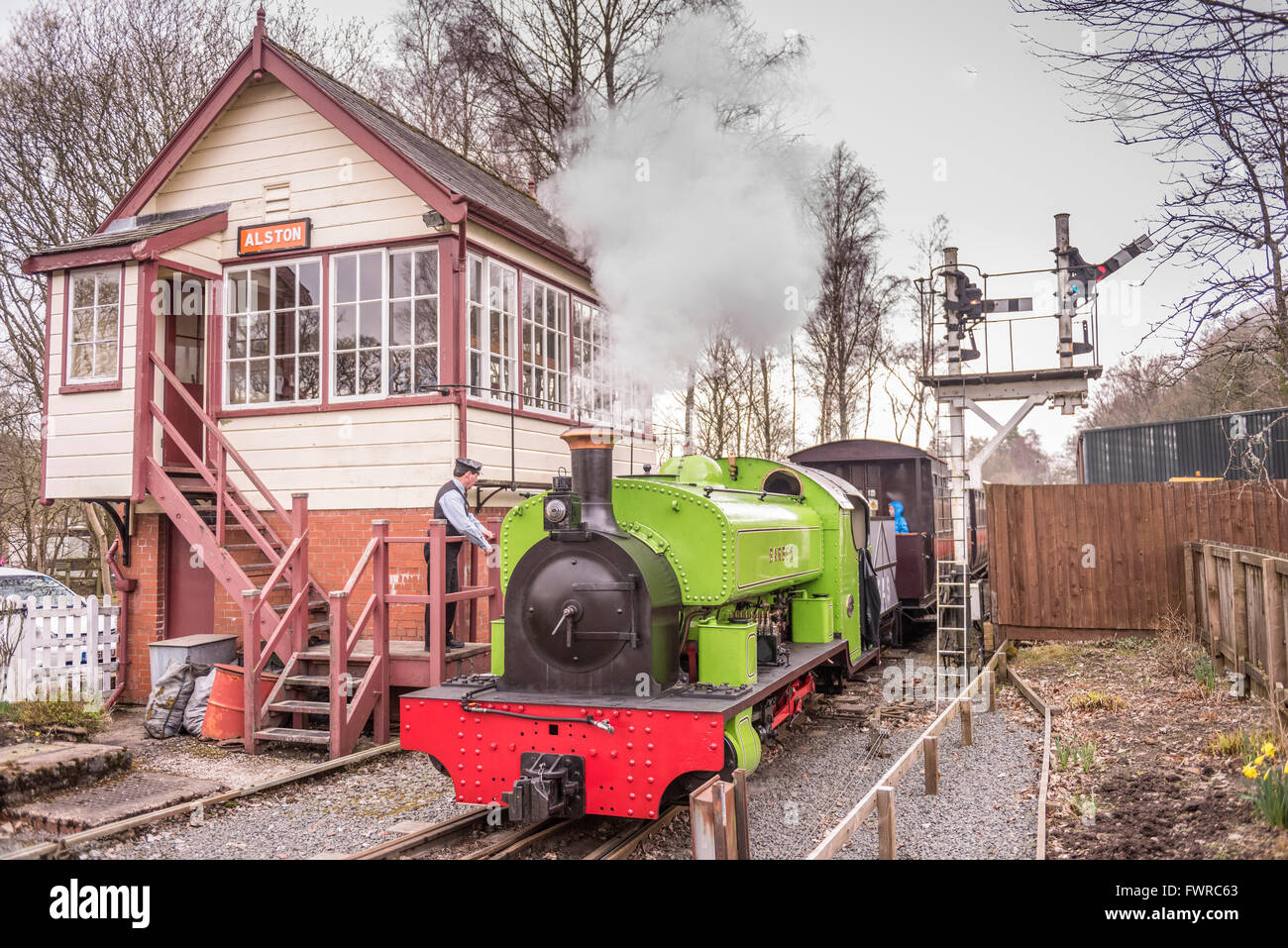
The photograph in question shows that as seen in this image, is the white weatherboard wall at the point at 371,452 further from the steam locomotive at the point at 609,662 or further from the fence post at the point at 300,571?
the steam locomotive at the point at 609,662

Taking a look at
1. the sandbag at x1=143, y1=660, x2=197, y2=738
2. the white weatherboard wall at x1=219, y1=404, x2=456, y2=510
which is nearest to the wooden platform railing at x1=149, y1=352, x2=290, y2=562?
the white weatherboard wall at x1=219, y1=404, x2=456, y2=510

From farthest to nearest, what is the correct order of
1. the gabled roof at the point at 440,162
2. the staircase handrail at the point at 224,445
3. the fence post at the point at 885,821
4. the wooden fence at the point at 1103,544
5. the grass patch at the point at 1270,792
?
1. the wooden fence at the point at 1103,544
2. the gabled roof at the point at 440,162
3. the staircase handrail at the point at 224,445
4. the fence post at the point at 885,821
5. the grass patch at the point at 1270,792

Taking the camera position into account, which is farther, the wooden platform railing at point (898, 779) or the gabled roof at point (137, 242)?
the gabled roof at point (137, 242)

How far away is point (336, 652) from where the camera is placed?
7715mm

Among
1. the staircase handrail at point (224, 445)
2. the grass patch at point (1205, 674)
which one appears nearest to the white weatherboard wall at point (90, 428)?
the staircase handrail at point (224, 445)

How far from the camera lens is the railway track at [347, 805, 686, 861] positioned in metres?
5.17

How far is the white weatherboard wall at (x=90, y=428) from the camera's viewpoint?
9.74 m

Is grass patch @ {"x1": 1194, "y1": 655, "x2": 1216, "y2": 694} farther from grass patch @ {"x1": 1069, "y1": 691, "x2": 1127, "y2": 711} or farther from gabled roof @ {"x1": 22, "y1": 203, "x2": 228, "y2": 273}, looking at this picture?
gabled roof @ {"x1": 22, "y1": 203, "x2": 228, "y2": 273}

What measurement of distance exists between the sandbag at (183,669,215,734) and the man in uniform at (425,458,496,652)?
201 cm

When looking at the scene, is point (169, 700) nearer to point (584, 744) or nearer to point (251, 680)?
point (251, 680)

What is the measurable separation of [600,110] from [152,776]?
13.6 metres

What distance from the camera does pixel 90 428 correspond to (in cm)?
996

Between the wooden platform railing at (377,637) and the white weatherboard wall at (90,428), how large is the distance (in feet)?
11.3
